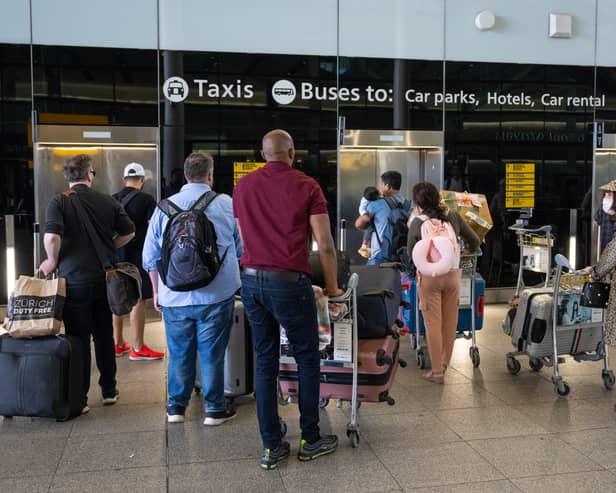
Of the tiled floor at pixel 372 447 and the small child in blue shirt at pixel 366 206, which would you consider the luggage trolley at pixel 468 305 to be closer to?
the tiled floor at pixel 372 447

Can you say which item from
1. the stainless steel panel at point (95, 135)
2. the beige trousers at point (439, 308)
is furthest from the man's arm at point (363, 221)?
the stainless steel panel at point (95, 135)

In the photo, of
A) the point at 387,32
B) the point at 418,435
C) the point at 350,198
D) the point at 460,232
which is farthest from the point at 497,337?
the point at 387,32

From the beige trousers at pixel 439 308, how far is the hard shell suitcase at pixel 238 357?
1439 mm

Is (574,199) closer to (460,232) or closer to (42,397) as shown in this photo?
(460,232)

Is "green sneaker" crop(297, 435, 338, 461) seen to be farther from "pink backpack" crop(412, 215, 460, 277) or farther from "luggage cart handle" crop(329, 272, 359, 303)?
"pink backpack" crop(412, 215, 460, 277)

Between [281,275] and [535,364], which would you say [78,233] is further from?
[535,364]

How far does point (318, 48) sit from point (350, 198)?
178cm

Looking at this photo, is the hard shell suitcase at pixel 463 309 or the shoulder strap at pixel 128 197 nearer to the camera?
the hard shell suitcase at pixel 463 309

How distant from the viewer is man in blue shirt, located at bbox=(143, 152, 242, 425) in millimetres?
4559

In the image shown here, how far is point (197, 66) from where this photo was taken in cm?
826

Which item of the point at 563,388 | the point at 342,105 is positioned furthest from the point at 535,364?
the point at 342,105

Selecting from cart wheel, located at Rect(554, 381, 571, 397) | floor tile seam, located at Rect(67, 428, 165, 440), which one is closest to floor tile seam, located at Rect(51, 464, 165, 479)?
floor tile seam, located at Rect(67, 428, 165, 440)

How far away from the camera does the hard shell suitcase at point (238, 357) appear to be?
5.00m

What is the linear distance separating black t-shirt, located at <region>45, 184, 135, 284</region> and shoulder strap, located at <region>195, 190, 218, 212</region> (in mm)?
840
